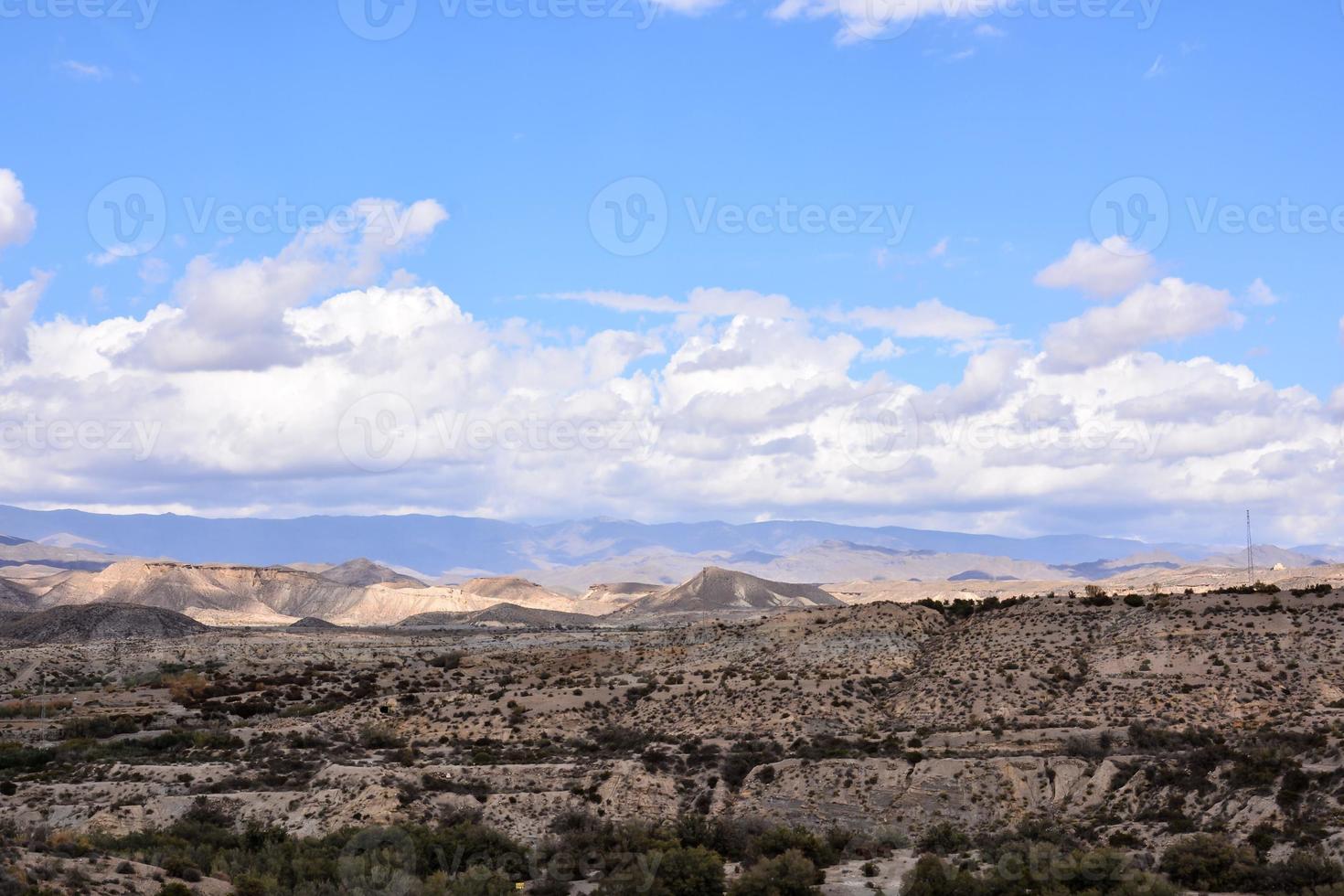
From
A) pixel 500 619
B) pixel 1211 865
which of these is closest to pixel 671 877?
pixel 1211 865

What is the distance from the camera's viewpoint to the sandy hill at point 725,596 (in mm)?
178875

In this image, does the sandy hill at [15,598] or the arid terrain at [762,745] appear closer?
the arid terrain at [762,745]

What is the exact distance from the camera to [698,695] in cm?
5434

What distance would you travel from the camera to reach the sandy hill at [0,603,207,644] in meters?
111

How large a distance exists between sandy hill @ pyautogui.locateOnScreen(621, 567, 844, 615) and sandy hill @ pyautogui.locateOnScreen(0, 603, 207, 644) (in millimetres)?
66673

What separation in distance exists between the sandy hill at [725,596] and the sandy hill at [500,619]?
62.3 ft

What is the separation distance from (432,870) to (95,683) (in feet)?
146

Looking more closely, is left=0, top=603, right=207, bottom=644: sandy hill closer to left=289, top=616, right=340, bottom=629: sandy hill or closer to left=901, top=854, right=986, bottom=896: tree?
left=289, top=616, right=340, bottom=629: sandy hill

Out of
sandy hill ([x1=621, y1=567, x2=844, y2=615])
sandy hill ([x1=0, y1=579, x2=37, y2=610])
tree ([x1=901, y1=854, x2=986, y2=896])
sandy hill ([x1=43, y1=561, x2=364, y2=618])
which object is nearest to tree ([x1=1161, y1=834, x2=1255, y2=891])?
tree ([x1=901, y1=854, x2=986, y2=896])

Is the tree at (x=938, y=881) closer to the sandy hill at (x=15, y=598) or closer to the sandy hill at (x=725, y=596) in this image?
the sandy hill at (x=725, y=596)

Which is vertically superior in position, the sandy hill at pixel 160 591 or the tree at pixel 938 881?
the sandy hill at pixel 160 591

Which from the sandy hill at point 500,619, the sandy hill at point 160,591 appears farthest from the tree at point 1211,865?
the sandy hill at point 160,591

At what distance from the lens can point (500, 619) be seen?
480ft
